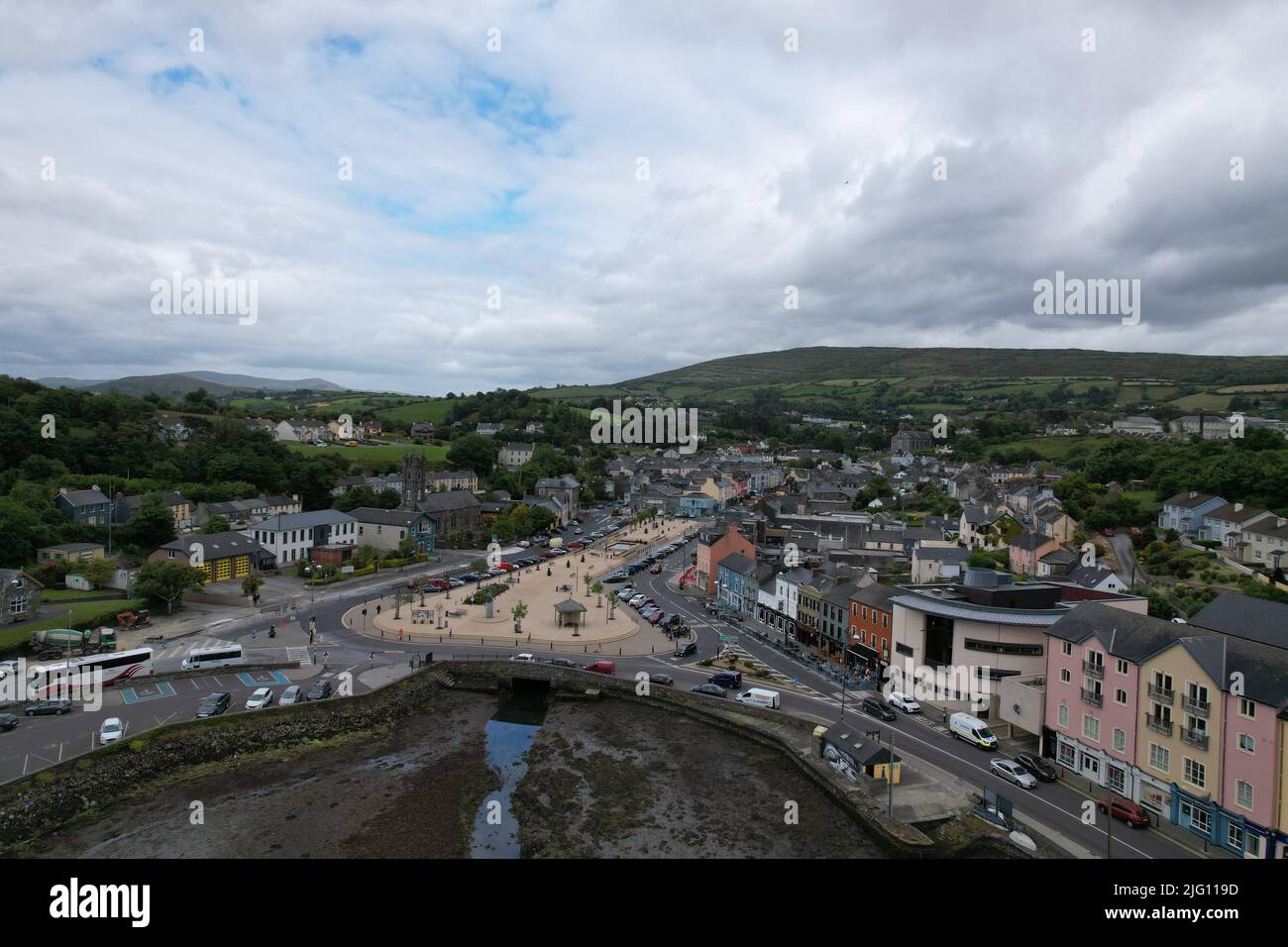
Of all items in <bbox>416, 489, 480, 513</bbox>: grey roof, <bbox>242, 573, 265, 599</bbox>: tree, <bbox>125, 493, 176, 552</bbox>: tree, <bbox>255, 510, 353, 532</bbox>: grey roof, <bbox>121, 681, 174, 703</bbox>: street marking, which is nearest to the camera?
<bbox>121, 681, 174, 703</bbox>: street marking

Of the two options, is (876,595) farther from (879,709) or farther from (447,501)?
(447,501)

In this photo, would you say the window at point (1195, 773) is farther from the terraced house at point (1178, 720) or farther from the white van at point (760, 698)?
the white van at point (760, 698)

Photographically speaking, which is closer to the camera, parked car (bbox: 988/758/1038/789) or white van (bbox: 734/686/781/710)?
parked car (bbox: 988/758/1038/789)

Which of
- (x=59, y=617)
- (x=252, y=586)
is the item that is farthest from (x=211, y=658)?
(x=59, y=617)

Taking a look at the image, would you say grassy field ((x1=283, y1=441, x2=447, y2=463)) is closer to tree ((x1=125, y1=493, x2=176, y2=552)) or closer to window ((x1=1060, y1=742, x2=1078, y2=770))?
tree ((x1=125, y1=493, x2=176, y2=552))

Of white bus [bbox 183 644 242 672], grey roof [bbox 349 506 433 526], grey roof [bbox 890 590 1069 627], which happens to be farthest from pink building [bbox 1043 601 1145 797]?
grey roof [bbox 349 506 433 526]

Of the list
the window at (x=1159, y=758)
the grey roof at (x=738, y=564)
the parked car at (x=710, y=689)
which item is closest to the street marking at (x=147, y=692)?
the parked car at (x=710, y=689)
